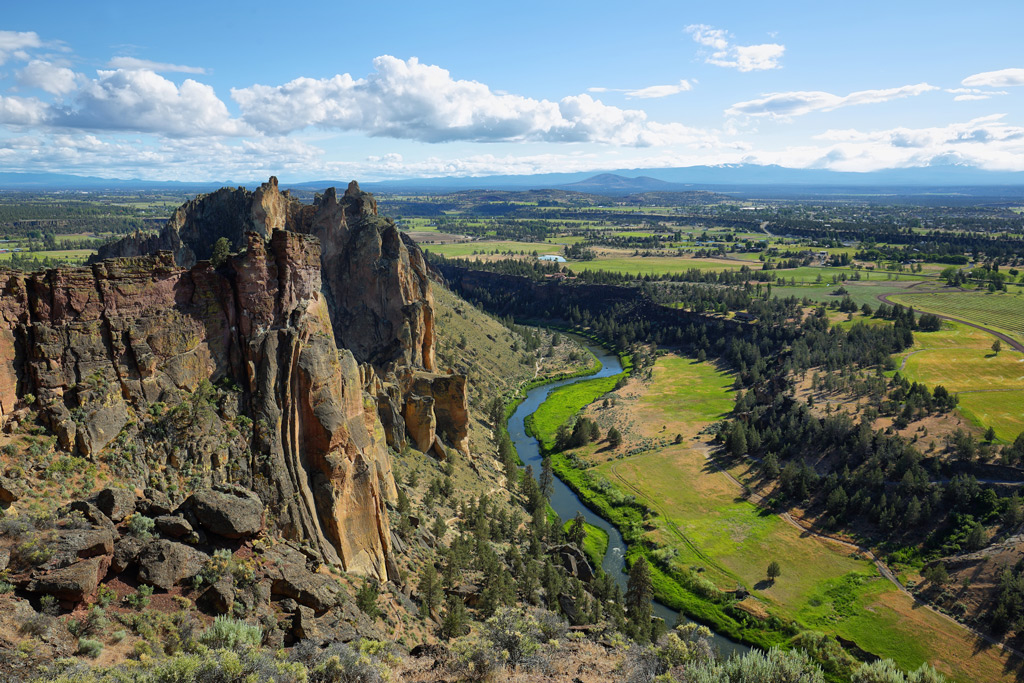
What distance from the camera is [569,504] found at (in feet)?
261

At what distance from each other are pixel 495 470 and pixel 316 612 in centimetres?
4993

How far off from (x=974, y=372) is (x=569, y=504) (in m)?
80.5

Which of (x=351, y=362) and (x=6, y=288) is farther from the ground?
(x=6, y=288)

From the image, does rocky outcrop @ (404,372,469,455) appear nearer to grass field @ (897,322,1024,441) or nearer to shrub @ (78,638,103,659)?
shrub @ (78,638,103,659)

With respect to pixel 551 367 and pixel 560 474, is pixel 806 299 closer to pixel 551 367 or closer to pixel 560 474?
pixel 551 367

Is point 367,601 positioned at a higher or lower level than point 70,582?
lower

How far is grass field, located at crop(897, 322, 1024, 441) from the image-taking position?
85.9 meters

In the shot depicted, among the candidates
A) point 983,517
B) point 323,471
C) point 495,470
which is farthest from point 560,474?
point 323,471

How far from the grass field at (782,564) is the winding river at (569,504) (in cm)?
512

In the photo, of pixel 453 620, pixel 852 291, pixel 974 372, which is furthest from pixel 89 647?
pixel 852 291

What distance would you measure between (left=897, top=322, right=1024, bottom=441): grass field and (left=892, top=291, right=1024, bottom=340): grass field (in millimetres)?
9881

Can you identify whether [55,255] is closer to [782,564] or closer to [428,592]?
[428,592]

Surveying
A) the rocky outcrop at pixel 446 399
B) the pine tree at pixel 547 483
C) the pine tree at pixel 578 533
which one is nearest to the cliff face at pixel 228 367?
the pine tree at pixel 578 533

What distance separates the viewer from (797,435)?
89.2 metres
